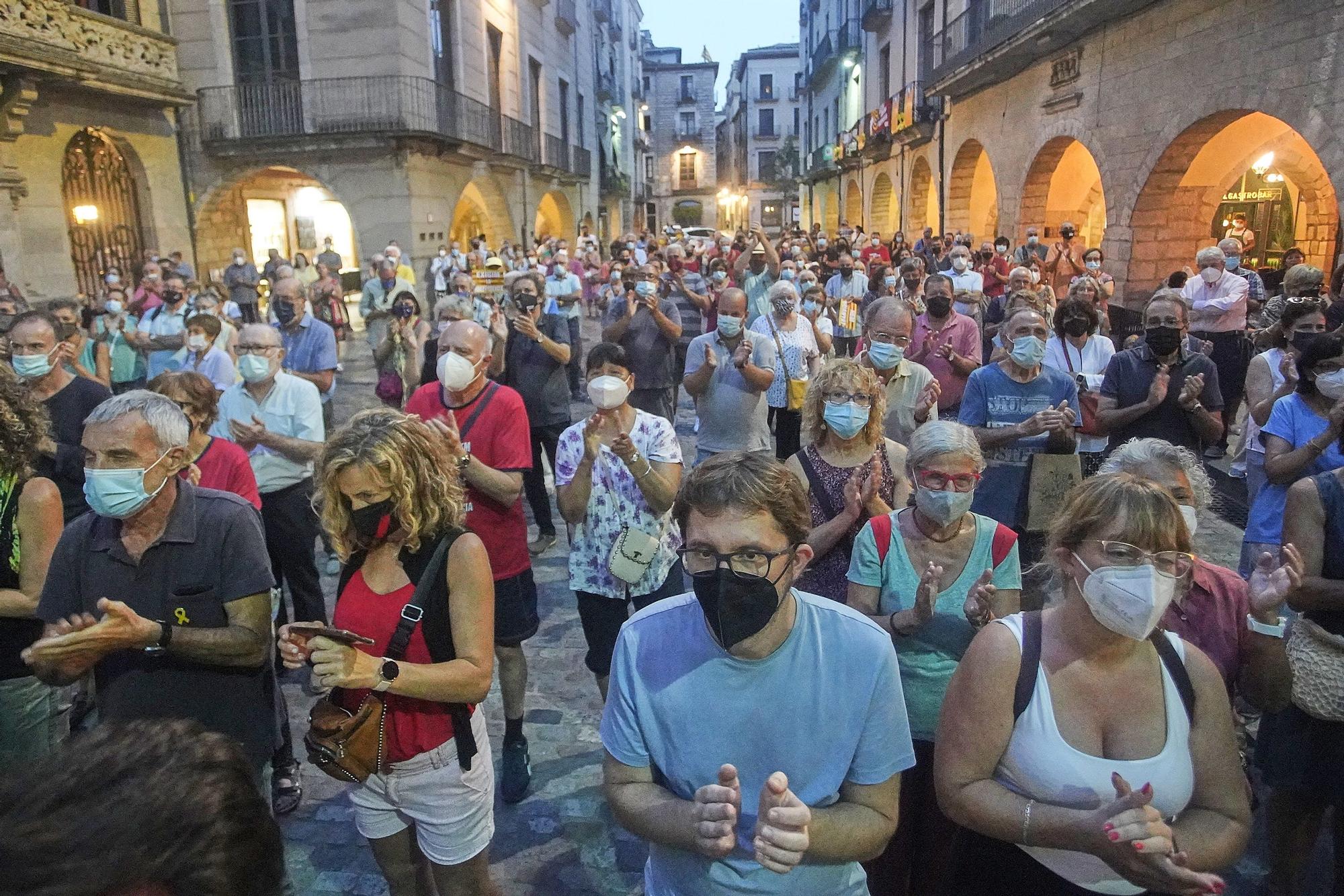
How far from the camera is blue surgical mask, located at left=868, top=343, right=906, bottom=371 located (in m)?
4.64

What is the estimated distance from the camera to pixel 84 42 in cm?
1366

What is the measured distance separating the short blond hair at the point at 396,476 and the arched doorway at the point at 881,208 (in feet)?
95.0

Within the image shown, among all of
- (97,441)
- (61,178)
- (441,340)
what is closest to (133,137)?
(61,178)

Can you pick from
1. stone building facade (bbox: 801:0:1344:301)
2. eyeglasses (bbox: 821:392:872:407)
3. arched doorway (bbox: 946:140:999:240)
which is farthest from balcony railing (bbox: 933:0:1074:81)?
eyeglasses (bbox: 821:392:872:407)

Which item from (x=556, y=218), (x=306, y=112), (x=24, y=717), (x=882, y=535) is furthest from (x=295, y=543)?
(x=556, y=218)

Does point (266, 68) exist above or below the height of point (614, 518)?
above

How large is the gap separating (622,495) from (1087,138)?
43.3 feet

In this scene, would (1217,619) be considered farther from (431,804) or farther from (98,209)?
(98,209)

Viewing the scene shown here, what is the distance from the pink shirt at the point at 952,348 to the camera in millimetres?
5566

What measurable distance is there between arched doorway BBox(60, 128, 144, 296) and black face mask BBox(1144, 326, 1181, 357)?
51.8ft

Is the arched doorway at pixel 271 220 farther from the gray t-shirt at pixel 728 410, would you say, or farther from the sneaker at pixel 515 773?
the sneaker at pixel 515 773

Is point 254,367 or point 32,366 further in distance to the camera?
point 254,367

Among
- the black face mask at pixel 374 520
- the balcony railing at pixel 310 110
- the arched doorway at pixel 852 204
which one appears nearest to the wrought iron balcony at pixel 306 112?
the balcony railing at pixel 310 110

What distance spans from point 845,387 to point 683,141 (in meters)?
69.5
